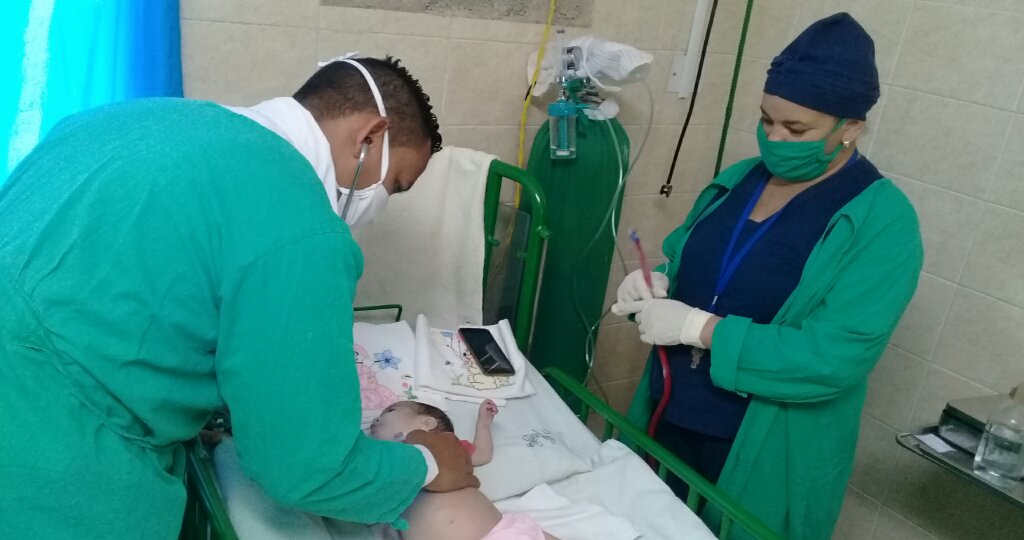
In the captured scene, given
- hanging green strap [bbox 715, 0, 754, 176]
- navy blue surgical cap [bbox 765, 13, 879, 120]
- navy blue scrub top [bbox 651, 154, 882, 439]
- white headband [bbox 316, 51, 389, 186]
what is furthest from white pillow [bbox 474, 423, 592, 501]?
hanging green strap [bbox 715, 0, 754, 176]

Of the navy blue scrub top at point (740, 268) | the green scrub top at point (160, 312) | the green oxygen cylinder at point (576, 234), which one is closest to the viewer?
the green scrub top at point (160, 312)

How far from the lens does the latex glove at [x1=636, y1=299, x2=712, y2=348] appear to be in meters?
1.89

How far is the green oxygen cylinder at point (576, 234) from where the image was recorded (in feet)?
8.27

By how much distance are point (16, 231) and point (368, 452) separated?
584 millimetres

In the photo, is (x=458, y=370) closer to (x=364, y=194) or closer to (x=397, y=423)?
(x=397, y=423)

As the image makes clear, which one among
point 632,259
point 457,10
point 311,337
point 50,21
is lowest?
point 632,259

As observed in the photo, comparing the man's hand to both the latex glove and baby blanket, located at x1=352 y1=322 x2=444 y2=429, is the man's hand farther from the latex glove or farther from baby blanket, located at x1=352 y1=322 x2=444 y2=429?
the latex glove

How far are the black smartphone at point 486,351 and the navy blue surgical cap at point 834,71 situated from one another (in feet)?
3.24

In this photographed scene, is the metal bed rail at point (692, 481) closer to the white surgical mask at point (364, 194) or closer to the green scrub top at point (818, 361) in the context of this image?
the green scrub top at point (818, 361)

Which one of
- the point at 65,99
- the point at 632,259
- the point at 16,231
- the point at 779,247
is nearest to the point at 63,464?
the point at 16,231

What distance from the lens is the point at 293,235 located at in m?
1.03

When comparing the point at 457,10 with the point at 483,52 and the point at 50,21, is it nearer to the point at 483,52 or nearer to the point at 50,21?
the point at 483,52

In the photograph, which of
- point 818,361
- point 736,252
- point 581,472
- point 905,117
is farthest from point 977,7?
point 581,472

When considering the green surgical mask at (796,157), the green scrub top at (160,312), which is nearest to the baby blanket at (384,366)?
the green scrub top at (160,312)
